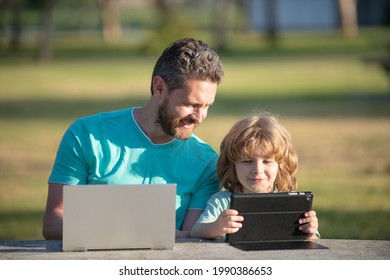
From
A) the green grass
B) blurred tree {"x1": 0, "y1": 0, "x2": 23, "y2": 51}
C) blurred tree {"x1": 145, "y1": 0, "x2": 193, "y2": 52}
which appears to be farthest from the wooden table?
blurred tree {"x1": 0, "y1": 0, "x2": 23, "y2": 51}

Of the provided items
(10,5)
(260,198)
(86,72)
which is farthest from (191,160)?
(10,5)

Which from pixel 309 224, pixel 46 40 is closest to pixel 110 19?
pixel 46 40

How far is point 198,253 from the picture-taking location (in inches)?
151

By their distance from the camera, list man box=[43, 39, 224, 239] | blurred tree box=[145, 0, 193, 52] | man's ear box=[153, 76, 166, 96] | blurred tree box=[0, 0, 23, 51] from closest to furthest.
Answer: man box=[43, 39, 224, 239]
man's ear box=[153, 76, 166, 96]
blurred tree box=[145, 0, 193, 52]
blurred tree box=[0, 0, 23, 51]

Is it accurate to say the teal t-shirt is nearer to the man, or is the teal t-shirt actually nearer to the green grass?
the man

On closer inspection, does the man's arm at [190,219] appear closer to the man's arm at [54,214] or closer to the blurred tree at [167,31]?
A: the man's arm at [54,214]

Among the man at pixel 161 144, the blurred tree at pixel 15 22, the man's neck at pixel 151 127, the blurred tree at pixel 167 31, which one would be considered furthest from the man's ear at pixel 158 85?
the blurred tree at pixel 15 22

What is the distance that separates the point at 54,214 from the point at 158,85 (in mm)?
730

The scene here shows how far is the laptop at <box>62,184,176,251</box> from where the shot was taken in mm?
3672

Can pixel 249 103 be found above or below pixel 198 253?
above

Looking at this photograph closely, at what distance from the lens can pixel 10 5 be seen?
5062 centimetres

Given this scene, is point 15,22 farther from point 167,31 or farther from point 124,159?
point 124,159

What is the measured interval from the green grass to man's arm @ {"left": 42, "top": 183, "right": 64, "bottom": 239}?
3412mm
